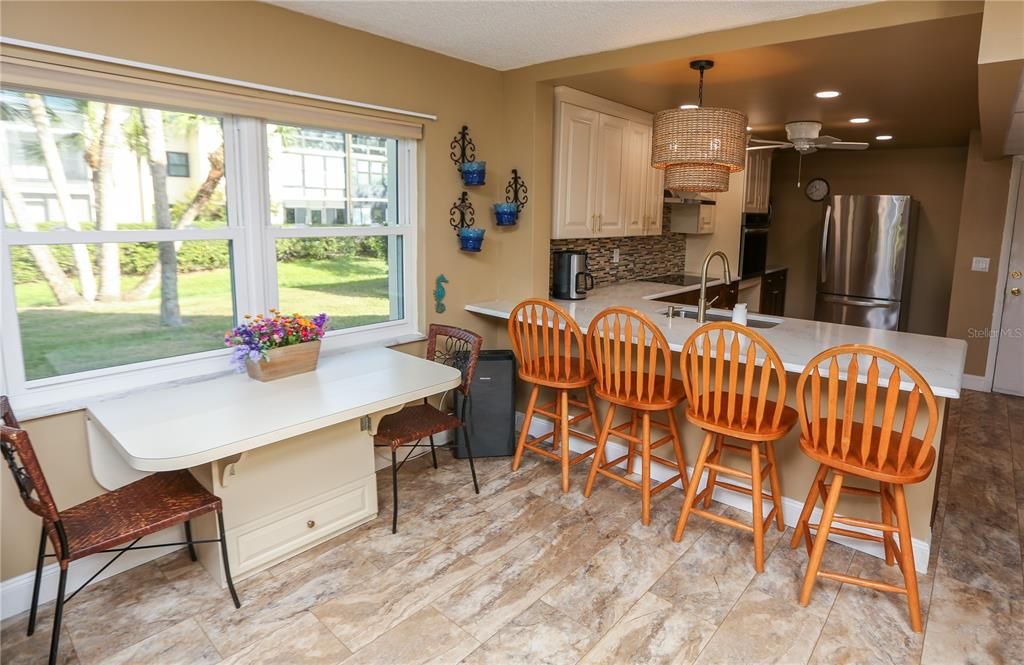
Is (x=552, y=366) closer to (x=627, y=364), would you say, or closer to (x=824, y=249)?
(x=627, y=364)

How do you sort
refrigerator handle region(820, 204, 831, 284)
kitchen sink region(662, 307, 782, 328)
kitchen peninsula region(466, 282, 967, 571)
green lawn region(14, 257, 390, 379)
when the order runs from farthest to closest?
refrigerator handle region(820, 204, 831, 284), kitchen sink region(662, 307, 782, 328), kitchen peninsula region(466, 282, 967, 571), green lawn region(14, 257, 390, 379)

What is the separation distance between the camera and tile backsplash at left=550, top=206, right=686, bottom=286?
469cm

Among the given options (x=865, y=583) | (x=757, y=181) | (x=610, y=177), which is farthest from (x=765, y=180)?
(x=865, y=583)

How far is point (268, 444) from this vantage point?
7.36ft

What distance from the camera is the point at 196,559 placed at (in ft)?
8.32

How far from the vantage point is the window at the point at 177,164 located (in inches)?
100

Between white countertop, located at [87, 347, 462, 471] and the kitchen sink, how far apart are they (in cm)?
145

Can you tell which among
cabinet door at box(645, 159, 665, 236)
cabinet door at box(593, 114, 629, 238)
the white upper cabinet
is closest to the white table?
cabinet door at box(593, 114, 629, 238)

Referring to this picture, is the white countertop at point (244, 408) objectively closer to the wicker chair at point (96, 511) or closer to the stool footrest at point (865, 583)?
the wicker chair at point (96, 511)

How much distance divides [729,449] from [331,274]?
7.14ft

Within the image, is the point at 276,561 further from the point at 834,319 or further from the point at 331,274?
the point at 834,319

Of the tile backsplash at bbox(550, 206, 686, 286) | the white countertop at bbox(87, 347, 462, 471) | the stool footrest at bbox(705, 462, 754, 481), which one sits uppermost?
the tile backsplash at bbox(550, 206, 686, 286)

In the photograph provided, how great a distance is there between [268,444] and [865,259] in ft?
18.3

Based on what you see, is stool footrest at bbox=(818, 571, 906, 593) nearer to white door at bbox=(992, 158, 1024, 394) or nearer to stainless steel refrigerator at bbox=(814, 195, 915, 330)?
white door at bbox=(992, 158, 1024, 394)
